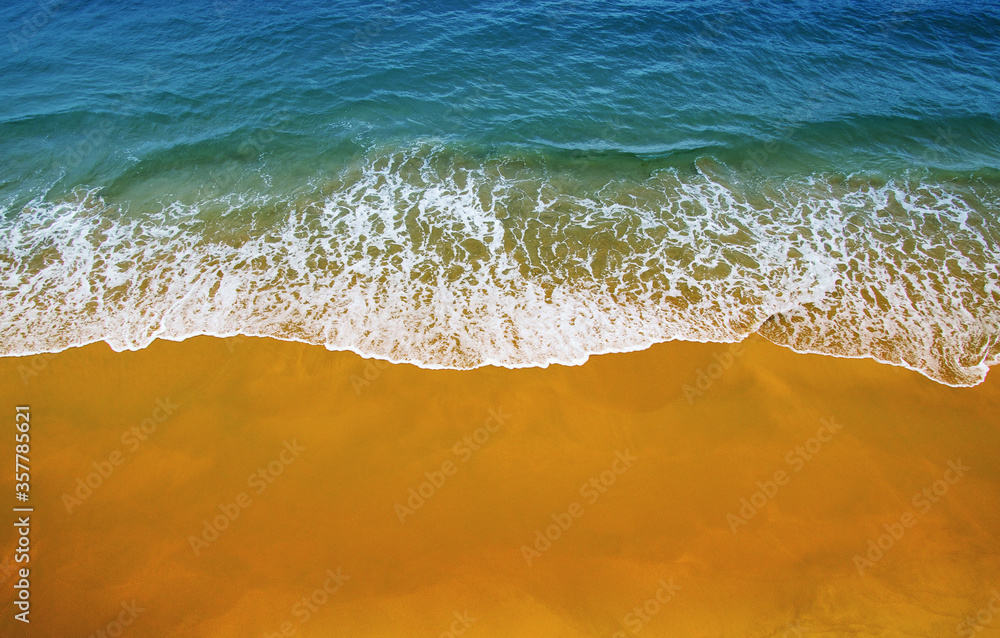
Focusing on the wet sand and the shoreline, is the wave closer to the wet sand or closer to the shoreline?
the shoreline

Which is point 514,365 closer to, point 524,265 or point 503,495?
point 503,495

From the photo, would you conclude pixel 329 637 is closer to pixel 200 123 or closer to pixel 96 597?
pixel 96 597

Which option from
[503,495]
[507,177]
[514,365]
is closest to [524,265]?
[514,365]

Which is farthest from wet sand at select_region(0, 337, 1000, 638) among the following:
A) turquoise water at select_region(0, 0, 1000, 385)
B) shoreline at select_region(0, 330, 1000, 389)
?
turquoise water at select_region(0, 0, 1000, 385)

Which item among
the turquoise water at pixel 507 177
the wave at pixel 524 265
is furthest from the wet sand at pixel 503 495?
the turquoise water at pixel 507 177

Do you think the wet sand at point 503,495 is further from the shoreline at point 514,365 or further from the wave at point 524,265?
the wave at point 524,265

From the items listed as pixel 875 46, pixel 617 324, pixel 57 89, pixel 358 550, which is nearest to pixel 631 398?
pixel 617 324
